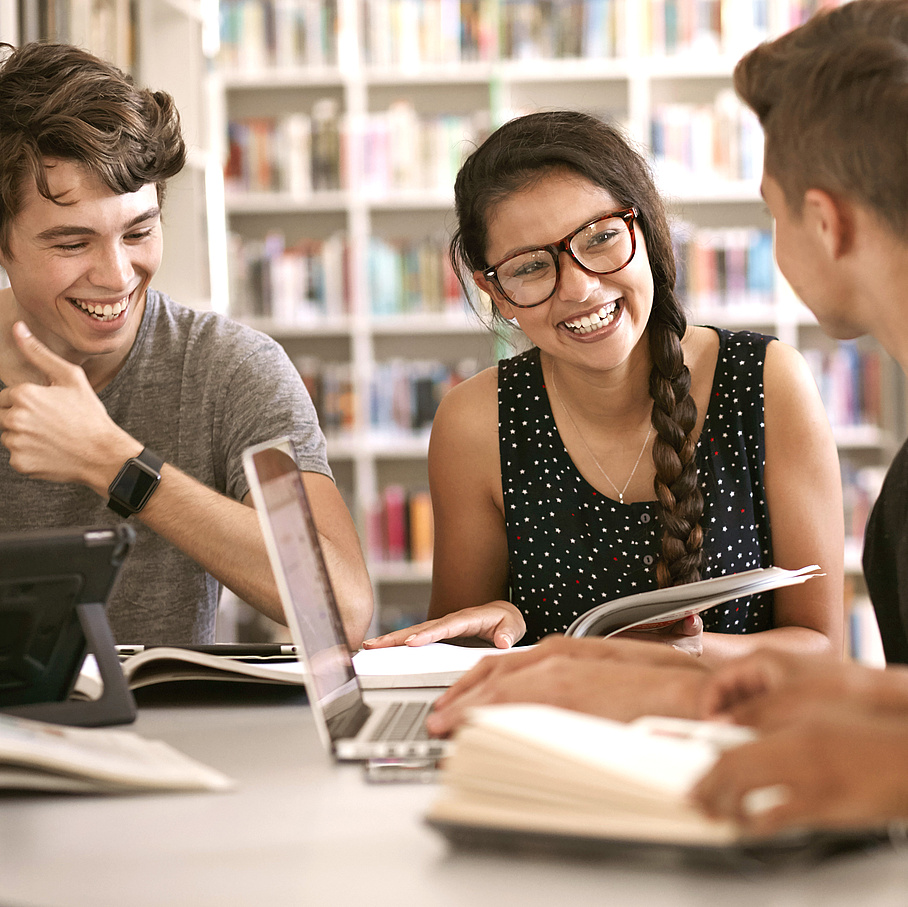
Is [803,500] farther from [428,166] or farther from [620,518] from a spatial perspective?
[428,166]

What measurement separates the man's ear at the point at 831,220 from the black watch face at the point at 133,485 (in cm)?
82

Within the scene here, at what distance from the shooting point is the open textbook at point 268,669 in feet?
2.96

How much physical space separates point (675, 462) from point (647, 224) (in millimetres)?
349

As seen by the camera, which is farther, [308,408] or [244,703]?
[308,408]

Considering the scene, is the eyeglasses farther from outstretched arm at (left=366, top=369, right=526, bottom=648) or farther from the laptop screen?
the laptop screen

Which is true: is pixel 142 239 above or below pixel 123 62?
below

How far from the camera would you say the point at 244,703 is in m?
0.92

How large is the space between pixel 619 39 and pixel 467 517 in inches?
105

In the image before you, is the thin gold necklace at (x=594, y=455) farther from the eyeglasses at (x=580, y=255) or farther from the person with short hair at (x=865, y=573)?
the person with short hair at (x=865, y=573)

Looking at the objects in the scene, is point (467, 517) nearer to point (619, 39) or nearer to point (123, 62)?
point (123, 62)

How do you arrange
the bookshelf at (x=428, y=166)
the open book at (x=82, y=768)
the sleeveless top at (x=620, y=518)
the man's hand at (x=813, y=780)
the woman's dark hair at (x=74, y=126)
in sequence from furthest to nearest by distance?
the bookshelf at (x=428, y=166), the sleeveless top at (x=620, y=518), the woman's dark hair at (x=74, y=126), the open book at (x=82, y=768), the man's hand at (x=813, y=780)

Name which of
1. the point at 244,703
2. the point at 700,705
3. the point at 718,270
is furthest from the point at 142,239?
the point at 718,270

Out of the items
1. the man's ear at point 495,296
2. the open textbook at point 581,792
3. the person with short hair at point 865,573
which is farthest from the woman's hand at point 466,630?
the open textbook at point 581,792

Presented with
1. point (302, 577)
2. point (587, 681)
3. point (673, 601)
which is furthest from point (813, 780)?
point (673, 601)
